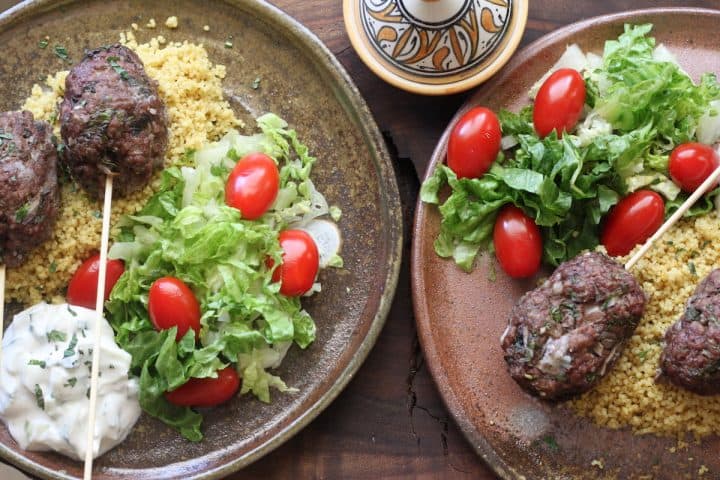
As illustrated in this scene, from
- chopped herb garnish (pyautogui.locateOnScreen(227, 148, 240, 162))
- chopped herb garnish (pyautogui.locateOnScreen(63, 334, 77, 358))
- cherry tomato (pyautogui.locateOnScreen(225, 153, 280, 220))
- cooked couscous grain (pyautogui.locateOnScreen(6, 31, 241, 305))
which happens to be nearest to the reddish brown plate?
cherry tomato (pyautogui.locateOnScreen(225, 153, 280, 220))

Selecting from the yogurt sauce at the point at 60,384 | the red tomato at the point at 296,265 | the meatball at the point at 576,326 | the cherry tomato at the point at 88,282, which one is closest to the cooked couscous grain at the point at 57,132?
the cherry tomato at the point at 88,282

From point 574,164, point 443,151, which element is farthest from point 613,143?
point 443,151

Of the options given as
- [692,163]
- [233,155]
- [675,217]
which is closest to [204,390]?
[233,155]

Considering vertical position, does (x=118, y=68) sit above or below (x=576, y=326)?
above

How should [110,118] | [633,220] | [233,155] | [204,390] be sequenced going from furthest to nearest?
[233,155] → [204,390] → [633,220] → [110,118]

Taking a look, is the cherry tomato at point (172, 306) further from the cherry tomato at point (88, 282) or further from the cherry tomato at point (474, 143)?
the cherry tomato at point (474, 143)

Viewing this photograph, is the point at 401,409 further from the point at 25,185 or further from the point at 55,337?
the point at 25,185
